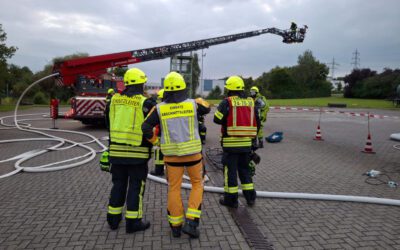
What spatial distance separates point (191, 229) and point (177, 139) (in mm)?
1006

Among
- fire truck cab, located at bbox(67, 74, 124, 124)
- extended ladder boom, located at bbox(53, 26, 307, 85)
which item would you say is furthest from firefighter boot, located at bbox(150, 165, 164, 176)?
extended ladder boom, located at bbox(53, 26, 307, 85)

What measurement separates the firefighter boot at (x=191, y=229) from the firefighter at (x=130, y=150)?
20.1 inches

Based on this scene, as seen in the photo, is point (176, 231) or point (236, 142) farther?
point (236, 142)

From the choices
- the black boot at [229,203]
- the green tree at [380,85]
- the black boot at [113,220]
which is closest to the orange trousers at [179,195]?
the black boot at [113,220]

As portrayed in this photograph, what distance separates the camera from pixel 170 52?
13.8 m

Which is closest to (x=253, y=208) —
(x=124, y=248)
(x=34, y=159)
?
(x=124, y=248)

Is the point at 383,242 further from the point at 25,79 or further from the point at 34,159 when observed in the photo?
the point at 25,79

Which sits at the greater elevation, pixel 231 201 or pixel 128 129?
pixel 128 129

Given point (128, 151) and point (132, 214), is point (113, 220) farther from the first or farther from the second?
point (128, 151)

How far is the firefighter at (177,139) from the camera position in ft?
11.6

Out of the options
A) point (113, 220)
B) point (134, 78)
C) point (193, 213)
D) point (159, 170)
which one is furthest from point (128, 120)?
point (159, 170)

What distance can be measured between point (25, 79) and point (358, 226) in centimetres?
5201

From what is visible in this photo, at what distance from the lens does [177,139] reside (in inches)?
138

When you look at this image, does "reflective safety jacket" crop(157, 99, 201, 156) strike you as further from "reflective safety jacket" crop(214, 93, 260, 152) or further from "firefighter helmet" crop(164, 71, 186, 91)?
"reflective safety jacket" crop(214, 93, 260, 152)
